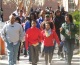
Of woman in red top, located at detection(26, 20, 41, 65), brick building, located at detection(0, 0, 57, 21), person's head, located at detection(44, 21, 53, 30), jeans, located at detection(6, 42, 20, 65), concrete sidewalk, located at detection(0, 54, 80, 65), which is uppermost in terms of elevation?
brick building, located at detection(0, 0, 57, 21)

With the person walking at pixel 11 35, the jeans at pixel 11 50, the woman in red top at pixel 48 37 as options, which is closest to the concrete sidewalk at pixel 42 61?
the woman in red top at pixel 48 37

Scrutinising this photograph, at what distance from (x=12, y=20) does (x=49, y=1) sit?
158 feet

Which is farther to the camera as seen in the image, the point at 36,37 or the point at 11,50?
the point at 36,37

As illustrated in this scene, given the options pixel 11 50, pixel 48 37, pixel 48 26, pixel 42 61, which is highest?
pixel 48 26

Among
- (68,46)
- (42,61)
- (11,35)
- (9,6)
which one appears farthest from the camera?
(9,6)

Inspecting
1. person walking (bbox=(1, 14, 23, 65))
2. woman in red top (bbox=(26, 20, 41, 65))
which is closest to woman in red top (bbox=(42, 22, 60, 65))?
woman in red top (bbox=(26, 20, 41, 65))

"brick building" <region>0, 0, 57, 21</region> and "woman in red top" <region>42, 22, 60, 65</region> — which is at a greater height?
"brick building" <region>0, 0, 57, 21</region>

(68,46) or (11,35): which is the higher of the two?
(11,35)

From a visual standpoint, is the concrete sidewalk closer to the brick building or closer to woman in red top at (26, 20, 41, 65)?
woman in red top at (26, 20, 41, 65)

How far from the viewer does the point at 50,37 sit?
11.0 m

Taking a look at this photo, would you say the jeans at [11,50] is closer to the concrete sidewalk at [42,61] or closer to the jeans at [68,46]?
the jeans at [68,46]

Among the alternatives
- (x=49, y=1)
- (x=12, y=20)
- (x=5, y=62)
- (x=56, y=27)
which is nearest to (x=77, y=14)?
(x=56, y=27)

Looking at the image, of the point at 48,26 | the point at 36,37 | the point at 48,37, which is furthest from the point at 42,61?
the point at 48,26

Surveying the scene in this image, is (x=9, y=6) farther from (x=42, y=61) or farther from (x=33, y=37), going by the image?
(x=33, y=37)
